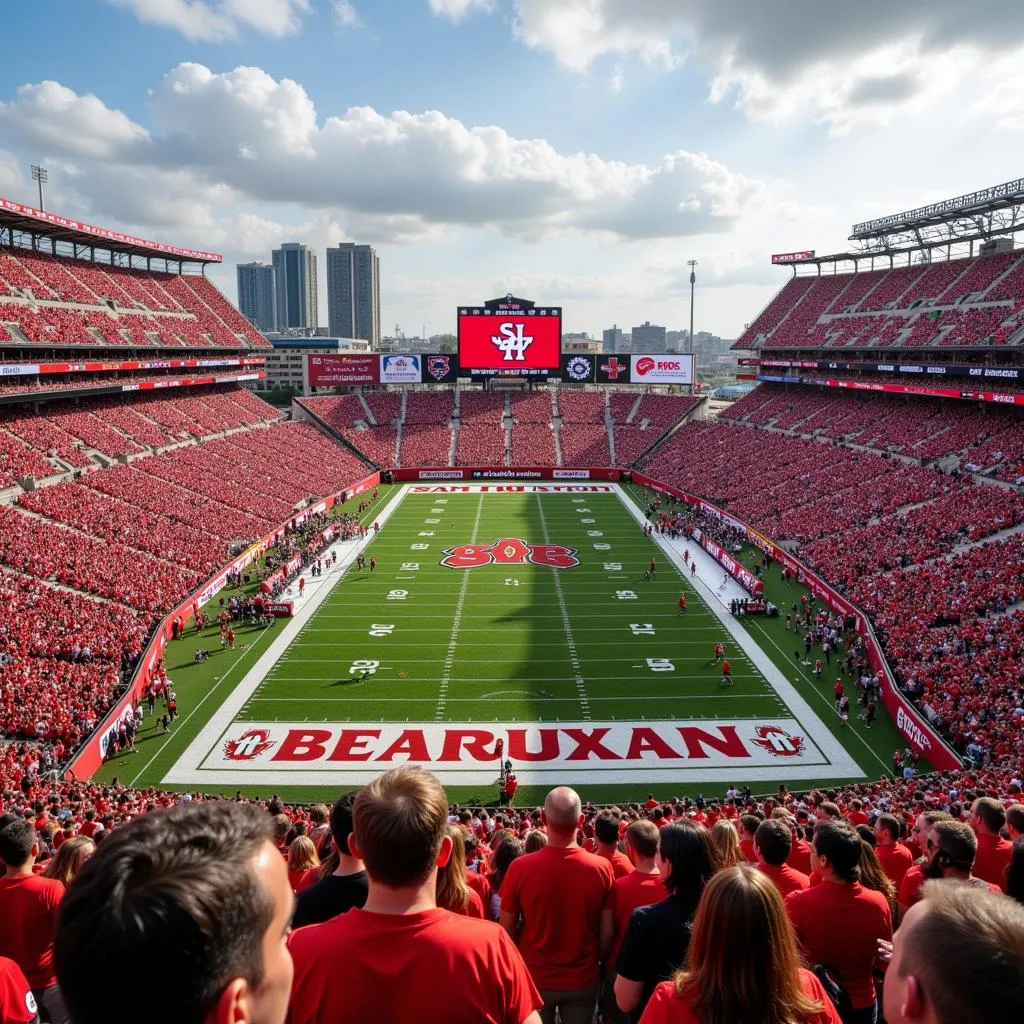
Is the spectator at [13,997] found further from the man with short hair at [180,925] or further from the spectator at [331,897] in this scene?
the man with short hair at [180,925]

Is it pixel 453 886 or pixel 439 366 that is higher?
pixel 439 366

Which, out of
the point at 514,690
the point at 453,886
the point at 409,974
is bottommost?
the point at 514,690

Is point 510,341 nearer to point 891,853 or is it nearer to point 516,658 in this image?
point 516,658

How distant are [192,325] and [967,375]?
5088 cm

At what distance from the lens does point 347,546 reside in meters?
40.1

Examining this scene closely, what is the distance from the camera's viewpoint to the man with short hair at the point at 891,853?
25.3ft

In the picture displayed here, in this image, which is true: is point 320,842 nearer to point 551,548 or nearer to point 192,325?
point 551,548

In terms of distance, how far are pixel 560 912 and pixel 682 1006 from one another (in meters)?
2.15

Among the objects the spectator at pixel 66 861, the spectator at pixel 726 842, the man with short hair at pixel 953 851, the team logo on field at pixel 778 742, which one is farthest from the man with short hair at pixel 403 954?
the team logo on field at pixel 778 742

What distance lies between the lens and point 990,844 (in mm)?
7250

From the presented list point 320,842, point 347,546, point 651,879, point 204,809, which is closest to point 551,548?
Result: point 347,546

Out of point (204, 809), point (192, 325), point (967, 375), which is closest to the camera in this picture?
point (204, 809)

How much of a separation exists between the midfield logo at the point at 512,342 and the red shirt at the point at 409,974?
66024 mm

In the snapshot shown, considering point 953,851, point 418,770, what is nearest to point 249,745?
point 953,851
